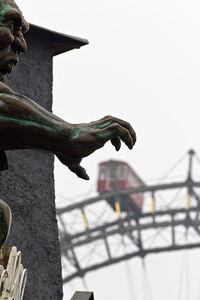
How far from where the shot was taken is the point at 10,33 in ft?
12.2

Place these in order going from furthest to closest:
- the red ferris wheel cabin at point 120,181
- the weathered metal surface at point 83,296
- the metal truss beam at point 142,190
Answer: the red ferris wheel cabin at point 120,181, the metal truss beam at point 142,190, the weathered metal surface at point 83,296

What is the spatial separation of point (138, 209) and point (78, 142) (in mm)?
34458

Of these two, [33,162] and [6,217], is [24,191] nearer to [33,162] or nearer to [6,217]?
[33,162]

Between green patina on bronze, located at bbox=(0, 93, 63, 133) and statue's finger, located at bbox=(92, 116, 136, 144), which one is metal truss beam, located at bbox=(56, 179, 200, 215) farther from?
green patina on bronze, located at bbox=(0, 93, 63, 133)

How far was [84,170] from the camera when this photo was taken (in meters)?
3.83

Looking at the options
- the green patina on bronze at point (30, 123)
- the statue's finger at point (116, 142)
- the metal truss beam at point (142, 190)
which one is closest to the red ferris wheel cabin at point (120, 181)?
the metal truss beam at point (142, 190)

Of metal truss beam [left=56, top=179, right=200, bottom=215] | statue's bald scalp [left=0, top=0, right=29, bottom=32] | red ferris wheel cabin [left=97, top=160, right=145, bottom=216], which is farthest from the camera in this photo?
red ferris wheel cabin [left=97, top=160, right=145, bottom=216]

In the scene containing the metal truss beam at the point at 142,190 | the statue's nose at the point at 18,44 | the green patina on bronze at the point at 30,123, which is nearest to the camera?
the green patina on bronze at the point at 30,123

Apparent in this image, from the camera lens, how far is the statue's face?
3701 mm

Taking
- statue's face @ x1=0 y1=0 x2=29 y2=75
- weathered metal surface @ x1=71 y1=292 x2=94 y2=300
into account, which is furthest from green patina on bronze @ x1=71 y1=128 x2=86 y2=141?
weathered metal surface @ x1=71 y1=292 x2=94 y2=300

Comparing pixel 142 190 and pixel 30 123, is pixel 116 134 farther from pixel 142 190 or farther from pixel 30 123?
pixel 142 190

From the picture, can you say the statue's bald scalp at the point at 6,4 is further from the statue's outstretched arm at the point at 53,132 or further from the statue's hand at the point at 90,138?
the statue's hand at the point at 90,138

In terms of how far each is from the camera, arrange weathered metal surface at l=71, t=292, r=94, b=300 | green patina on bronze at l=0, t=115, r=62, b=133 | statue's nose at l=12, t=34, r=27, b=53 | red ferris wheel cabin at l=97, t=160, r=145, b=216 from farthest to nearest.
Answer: red ferris wheel cabin at l=97, t=160, r=145, b=216 → weathered metal surface at l=71, t=292, r=94, b=300 → statue's nose at l=12, t=34, r=27, b=53 → green patina on bronze at l=0, t=115, r=62, b=133

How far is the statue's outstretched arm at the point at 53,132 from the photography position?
3613 millimetres
